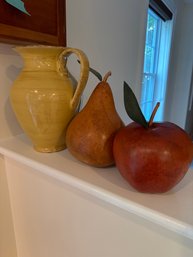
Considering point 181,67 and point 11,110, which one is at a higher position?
point 181,67

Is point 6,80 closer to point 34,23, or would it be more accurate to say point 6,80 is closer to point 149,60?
point 34,23

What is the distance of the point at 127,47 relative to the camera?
4.21 ft

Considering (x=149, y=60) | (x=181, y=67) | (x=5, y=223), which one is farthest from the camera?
(x=181, y=67)

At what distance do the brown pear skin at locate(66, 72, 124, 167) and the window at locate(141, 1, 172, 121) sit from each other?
5.45 ft

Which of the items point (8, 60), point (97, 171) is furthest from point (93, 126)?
point (8, 60)

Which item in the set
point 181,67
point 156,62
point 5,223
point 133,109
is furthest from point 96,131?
point 181,67

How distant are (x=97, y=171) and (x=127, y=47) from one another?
1.05 metres

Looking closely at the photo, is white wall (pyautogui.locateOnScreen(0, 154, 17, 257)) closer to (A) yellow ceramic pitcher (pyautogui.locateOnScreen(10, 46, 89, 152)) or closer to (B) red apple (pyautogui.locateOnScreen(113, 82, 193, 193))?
(A) yellow ceramic pitcher (pyautogui.locateOnScreen(10, 46, 89, 152))

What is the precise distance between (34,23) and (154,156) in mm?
529

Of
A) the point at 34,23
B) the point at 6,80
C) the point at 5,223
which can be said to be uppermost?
the point at 34,23

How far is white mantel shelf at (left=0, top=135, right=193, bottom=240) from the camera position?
1.10 ft

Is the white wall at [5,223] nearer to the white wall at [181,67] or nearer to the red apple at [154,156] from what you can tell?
the red apple at [154,156]

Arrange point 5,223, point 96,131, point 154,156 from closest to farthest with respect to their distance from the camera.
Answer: point 154,156 → point 96,131 → point 5,223

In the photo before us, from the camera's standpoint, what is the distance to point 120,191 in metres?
0.40
